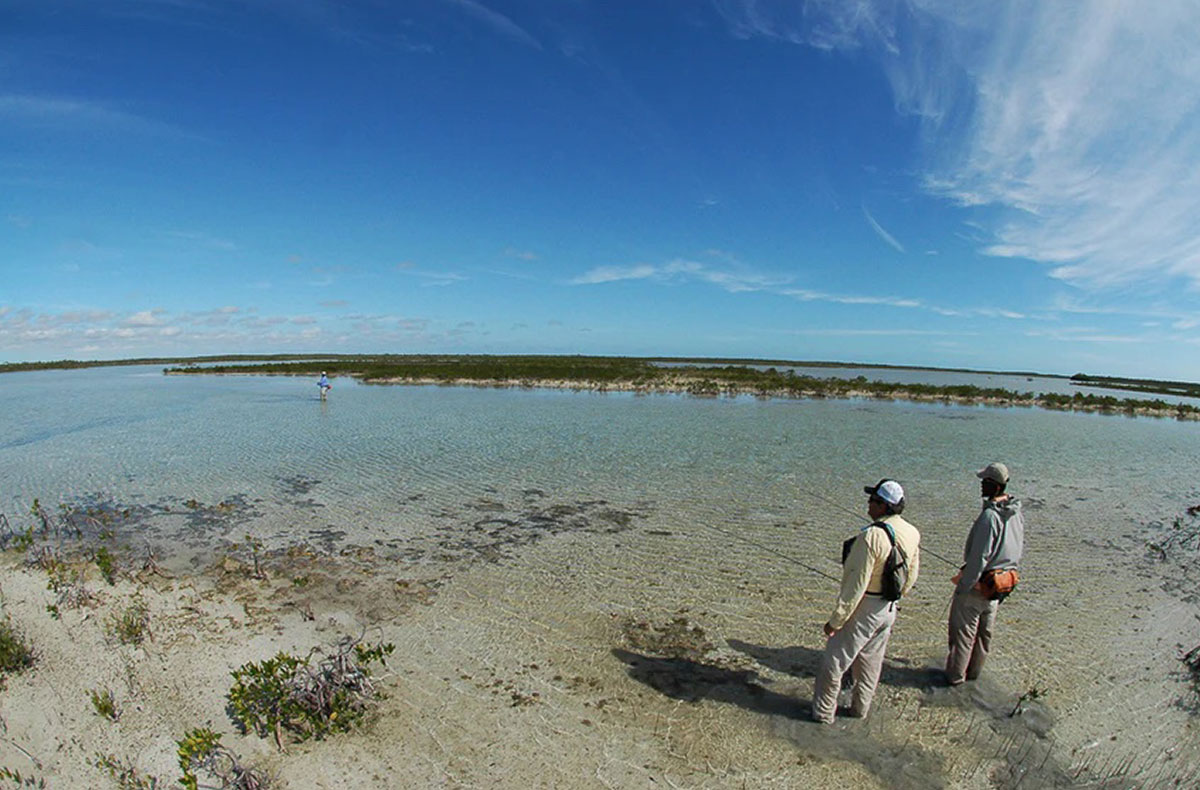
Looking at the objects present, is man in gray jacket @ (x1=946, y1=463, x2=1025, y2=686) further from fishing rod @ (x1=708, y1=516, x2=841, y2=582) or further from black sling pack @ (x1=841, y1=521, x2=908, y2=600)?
fishing rod @ (x1=708, y1=516, x2=841, y2=582)

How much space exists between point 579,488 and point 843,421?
2005 cm

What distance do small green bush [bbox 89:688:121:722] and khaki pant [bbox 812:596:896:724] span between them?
630 cm

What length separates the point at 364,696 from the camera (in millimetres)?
5410

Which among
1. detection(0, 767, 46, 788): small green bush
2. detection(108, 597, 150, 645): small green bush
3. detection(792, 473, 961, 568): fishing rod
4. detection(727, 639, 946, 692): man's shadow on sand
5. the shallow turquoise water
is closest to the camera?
detection(0, 767, 46, 788): small green bush

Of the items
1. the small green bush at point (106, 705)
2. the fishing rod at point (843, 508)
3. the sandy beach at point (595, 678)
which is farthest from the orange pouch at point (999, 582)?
the small green bush at point (106, 705)

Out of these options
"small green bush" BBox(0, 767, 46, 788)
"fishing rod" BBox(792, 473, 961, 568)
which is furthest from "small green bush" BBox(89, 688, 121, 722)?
"fishing rod" BBox(792, 473, 961, 568)

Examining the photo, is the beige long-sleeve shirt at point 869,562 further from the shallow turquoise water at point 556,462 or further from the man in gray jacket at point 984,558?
the shallow turquoise water at point 556,462

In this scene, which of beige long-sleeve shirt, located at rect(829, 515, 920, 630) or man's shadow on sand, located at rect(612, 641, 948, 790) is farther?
man's shadow on sand, located at rect(612, 641, 948, 790)

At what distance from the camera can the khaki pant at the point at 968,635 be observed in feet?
19.0

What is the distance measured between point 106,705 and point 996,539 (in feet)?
26.8

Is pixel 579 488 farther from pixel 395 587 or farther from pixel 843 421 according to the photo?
pixel 843 421

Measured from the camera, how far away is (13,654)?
19.4 ft

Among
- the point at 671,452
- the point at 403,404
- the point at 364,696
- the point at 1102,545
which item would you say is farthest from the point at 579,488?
the point at 403,404

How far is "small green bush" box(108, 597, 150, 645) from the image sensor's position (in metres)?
6.48
